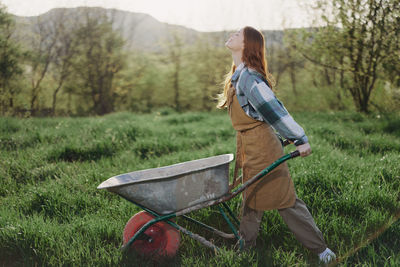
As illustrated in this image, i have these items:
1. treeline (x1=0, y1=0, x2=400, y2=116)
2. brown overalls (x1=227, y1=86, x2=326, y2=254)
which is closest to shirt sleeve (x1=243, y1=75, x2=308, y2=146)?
brown overalls (x1=227, y1=86, x2=326, y2=254)

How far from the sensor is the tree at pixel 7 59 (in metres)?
10.0

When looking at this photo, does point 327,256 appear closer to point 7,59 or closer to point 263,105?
point 263,105

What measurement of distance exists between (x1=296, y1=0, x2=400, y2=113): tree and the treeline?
2 cm

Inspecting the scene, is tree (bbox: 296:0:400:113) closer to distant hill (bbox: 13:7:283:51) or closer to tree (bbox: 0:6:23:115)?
distant hill (bbox: 13:7:283:51)

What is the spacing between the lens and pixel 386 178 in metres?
3.58

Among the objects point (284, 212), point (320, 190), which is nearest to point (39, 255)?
point (284, 212)

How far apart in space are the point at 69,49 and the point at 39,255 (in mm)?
12739

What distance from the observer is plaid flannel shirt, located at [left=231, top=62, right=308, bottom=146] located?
212 cm

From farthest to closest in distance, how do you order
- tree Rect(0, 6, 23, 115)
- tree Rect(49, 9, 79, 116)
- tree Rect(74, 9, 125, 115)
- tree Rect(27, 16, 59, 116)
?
tree Rect(74, 9, 125, 115)
tree Rect(49, 9, 79, 116)
tree Rect(27, 16, 59, 116)
tree Rect(0, 6, 23, 115)

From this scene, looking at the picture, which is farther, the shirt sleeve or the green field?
the green field

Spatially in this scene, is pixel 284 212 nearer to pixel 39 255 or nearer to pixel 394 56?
pixel 39 255

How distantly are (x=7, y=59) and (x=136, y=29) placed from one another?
7532 millimetres

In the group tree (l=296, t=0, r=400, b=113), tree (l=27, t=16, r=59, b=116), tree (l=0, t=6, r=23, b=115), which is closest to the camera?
tree (l=296, t=0, r=400, b=113)

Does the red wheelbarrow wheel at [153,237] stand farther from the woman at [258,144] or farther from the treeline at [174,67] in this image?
the treeline at [174,67]
